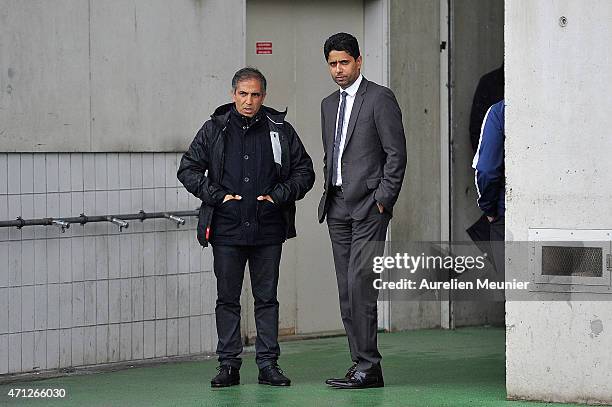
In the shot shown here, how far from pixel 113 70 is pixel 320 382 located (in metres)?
2.79

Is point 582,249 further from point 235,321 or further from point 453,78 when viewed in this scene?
point 453,78

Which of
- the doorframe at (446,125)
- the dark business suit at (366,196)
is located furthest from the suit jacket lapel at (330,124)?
the doorframe at (446,125)

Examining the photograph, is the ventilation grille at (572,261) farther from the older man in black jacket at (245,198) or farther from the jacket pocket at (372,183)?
the older man in black jacket at (245,198)

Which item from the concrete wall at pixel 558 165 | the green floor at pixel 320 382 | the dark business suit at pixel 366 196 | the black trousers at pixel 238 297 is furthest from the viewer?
the black trousers at pixel 238 297

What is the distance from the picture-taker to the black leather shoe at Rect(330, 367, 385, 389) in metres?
7.85

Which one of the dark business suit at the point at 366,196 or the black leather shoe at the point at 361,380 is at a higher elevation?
the dark business suit at the point at 366,196

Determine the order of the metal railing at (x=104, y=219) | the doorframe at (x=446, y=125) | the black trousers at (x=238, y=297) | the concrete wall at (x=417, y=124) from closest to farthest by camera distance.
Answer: the black trousers at (x=238, y=297)
the metal railing at (x=104, y=219)
the concrete wall at (x=417, y=124)
the doorframe at (x=446, y=125)

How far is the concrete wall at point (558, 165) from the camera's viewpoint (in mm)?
7109

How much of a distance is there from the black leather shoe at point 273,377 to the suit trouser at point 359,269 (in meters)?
0.49

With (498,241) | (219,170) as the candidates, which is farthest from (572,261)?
(219,170)

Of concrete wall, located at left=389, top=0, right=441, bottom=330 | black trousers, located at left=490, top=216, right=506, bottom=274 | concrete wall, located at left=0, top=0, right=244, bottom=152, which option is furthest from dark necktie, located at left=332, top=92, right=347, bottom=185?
concrete wall, located at left=389, top=0, right=441, bottom=330

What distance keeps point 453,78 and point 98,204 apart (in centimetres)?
381

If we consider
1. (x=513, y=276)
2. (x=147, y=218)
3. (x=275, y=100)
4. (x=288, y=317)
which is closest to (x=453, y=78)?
(x=275, y=100)

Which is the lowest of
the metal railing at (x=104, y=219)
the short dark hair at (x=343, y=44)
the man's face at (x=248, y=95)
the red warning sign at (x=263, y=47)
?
the metal railing at (x=104, y=219)
